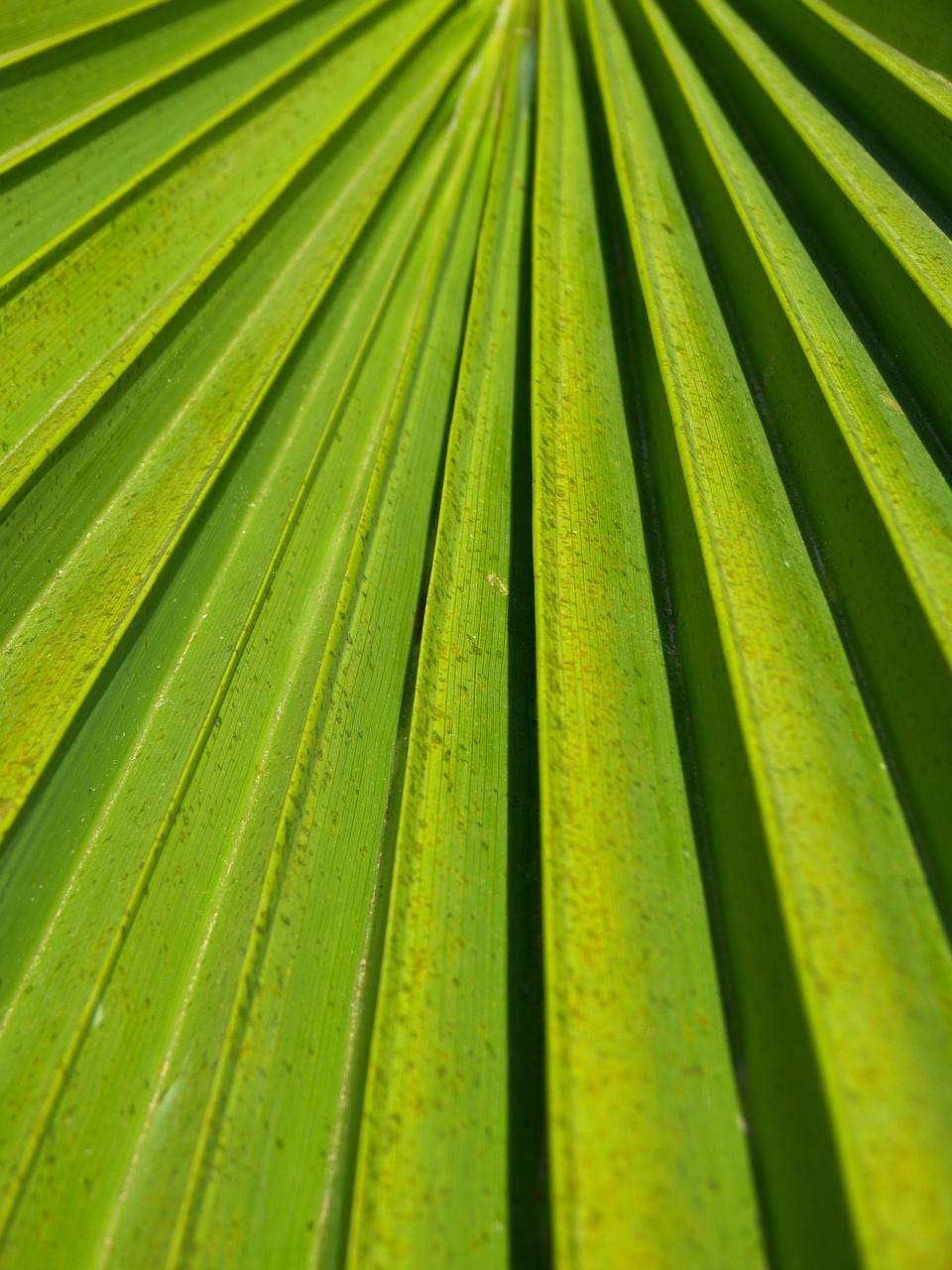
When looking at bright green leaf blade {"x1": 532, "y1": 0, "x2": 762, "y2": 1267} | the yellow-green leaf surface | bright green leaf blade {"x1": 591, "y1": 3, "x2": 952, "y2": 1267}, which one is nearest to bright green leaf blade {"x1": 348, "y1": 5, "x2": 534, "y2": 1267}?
the yellow-green leaf surface

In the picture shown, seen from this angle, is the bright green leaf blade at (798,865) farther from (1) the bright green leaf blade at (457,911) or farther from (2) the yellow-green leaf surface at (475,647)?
(1) the bright green leaf blade at (457,911)

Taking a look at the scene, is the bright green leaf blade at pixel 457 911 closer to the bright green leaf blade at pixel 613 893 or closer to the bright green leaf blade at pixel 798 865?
the bright green leaf blade at pixel 613 893

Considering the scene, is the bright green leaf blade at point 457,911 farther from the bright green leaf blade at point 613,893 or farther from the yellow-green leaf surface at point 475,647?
the bright green leaf blade at point 613,893

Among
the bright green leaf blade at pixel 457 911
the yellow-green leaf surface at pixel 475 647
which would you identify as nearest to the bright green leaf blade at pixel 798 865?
the yellow-green leaf surface at pixel 475 647

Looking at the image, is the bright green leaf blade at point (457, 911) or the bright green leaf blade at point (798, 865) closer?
the bright green leaf blade at point (798, 865)

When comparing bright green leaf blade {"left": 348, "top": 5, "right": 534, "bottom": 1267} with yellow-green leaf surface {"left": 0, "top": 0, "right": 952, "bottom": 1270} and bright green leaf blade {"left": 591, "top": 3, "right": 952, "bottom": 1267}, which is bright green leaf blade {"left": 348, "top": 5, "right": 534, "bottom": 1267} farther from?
bright green leaf blade {"left": 591, "top": 3, "right": 952, "bottom": 1267}

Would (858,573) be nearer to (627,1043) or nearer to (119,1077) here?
(627,1043)

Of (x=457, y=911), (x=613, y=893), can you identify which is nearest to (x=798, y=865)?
(x=613, y=893)

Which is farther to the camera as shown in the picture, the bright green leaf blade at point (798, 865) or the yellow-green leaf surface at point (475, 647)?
the yellow-green leaf surface at point (475, 647)

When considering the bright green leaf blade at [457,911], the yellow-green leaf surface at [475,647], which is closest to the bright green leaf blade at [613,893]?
the yellow-green leaf surface at [475,647]
